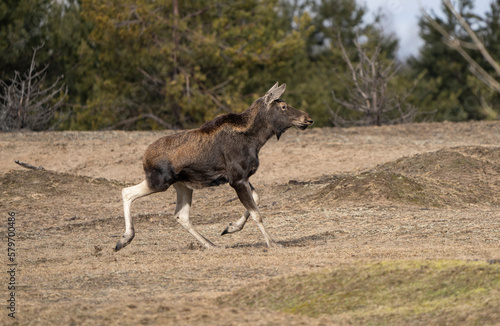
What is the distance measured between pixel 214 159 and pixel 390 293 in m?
3.99

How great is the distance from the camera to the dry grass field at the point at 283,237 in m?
6.37

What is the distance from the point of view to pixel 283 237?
11.3 m

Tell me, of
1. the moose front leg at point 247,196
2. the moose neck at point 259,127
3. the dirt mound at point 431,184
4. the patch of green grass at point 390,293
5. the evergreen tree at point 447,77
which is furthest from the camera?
the evergreen tree at point 447,77

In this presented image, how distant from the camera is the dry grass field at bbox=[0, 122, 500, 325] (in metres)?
6.37

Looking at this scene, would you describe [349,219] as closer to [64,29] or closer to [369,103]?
[369,103]

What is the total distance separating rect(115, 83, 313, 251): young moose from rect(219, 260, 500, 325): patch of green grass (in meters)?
3.08

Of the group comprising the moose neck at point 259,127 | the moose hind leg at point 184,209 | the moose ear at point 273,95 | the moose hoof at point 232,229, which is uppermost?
the moose ear at point 273,95

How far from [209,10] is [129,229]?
2665 centimetres

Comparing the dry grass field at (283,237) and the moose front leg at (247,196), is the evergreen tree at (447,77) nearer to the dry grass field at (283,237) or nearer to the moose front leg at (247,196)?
the dry grass field at (283,237)

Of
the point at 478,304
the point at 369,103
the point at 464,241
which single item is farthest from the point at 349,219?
the point at 369,103

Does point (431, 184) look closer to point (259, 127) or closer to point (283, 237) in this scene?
point (283, 237)

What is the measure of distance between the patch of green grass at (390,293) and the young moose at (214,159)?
3083 millimetres

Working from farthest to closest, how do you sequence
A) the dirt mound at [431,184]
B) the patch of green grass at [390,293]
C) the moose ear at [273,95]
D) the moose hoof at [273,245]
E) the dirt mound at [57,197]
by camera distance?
the dirt mound at [57,197], the dirt mound at [431,184], the moose ear at [273,95], the moose hoof at [273,245], the patch of green grass at [390,293]

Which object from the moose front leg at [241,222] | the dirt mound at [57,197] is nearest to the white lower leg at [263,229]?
the moose front leg at [241,222]
